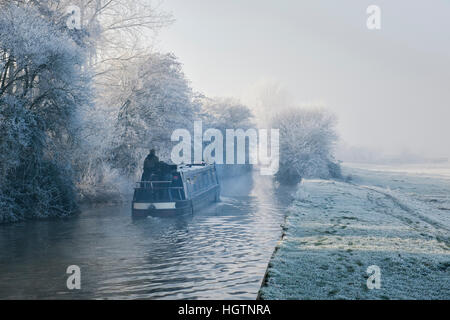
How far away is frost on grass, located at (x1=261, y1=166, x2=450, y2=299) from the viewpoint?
666 cm

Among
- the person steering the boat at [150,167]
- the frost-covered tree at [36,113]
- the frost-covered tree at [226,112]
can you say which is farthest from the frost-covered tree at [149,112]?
the frost-covered tree at [226,112]

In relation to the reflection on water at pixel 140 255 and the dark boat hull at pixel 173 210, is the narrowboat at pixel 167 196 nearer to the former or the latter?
the dark boat hull at pixel 173 210

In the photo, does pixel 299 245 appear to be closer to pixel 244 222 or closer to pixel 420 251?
pixel 420 251

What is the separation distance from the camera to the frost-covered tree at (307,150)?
109 ft

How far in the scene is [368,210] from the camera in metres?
16.1

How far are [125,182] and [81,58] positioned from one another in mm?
7153

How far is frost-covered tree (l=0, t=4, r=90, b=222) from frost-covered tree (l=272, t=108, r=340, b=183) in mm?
19365

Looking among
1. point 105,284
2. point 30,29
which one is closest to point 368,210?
point 105,284

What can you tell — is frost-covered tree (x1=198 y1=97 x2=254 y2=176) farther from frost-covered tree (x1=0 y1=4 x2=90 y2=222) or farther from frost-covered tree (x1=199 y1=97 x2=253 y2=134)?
frost-covered tree (x1=0 y1=4 x2=90 y2=222)

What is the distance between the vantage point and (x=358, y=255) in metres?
8.72

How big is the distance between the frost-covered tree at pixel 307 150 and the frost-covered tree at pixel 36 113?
19.4 m

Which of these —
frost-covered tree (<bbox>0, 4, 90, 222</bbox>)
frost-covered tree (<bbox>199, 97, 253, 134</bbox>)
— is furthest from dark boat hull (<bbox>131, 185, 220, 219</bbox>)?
frost-covered tree (<bbox>199, 97, 253, 134</bbox>)

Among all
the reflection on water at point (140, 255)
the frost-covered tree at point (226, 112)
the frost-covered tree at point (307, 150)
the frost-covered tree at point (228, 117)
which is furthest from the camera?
the frost-covered tree at point (226, 112)

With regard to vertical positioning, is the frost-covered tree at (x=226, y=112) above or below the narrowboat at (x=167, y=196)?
above
